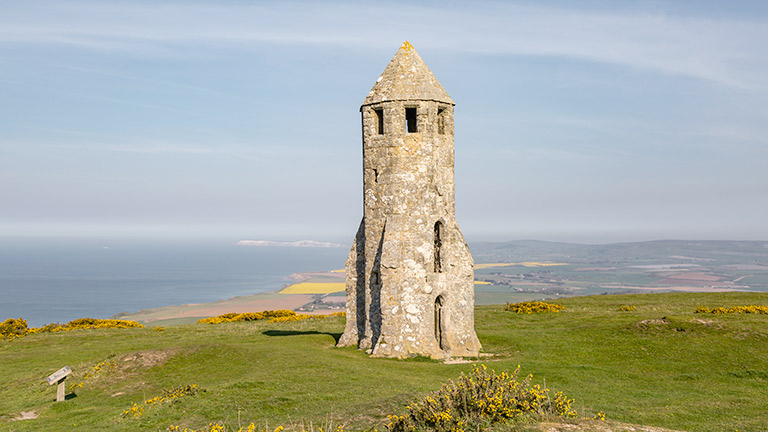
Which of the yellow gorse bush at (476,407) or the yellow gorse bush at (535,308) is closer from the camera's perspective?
the yellow gorse bush at (476,407)

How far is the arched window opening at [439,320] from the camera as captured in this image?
26345 millimetres

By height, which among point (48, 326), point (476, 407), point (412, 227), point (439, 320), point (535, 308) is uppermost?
point (412, 227)

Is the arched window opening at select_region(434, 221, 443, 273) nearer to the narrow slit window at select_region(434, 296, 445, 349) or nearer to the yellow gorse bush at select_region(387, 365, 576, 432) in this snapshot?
the narrow slit window at select_region(434, 296, 445, 349)

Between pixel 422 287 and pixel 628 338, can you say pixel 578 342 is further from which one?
pixel 422 287

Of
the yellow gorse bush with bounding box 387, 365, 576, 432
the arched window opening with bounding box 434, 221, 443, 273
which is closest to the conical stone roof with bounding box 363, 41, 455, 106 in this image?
the arched window opening with bounding box 434, 221, 443, 273

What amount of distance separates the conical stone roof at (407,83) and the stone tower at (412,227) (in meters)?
0.05

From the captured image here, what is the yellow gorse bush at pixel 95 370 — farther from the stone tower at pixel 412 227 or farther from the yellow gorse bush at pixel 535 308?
the yellow gorse bush at pixel 535 308

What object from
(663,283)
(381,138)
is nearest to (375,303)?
(381,138)

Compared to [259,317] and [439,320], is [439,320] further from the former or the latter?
[259,317]

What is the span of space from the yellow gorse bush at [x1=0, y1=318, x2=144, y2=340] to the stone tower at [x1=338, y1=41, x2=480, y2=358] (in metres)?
21.6

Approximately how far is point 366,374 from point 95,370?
439 inches

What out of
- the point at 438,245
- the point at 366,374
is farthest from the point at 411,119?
the point at 366,374

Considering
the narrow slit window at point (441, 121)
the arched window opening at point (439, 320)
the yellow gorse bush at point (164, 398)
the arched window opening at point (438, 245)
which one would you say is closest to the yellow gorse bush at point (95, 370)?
the yellow gorse bush at point (164, 398)

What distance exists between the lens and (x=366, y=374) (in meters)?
20.6
